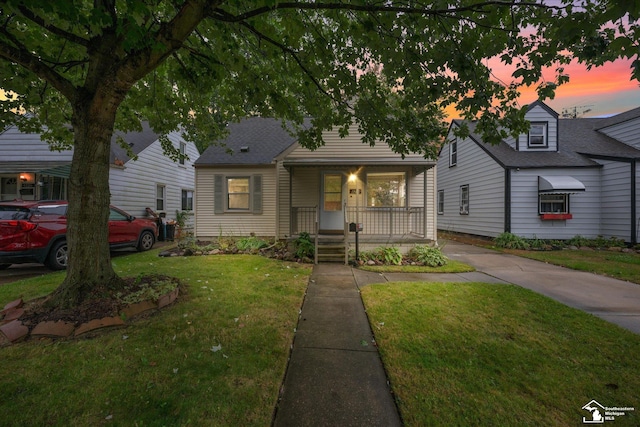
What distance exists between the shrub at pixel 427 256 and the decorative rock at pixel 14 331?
7.60 metres

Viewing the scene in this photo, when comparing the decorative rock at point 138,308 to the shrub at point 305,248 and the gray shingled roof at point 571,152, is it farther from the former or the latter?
the gray shingled roof at point 571,152

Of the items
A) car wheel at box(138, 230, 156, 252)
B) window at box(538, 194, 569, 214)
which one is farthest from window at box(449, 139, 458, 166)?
car wheel at box(138, 230, 156, 252)

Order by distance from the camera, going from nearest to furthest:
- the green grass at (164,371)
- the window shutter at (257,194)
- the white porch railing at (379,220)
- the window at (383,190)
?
the green grass at (164,371) → the white porch railing at (379,220) → the window at (383,190) → the window shutter at (257,194)

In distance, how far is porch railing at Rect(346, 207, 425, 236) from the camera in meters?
9.34

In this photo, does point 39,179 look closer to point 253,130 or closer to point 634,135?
point 253,130

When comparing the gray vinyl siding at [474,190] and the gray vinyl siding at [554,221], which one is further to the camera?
the gray vinyl siding at [474,190]

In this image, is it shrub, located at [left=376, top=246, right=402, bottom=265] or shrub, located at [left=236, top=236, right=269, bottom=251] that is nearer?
shrub, located at [left=376, top=246, right=402, bottom=265]

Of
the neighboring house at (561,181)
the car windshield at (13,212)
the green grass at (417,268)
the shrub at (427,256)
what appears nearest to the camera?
the car windshield at (13,212)

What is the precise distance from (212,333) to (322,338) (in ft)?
4.38

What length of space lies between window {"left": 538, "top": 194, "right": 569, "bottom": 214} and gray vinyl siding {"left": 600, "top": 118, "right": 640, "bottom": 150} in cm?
386

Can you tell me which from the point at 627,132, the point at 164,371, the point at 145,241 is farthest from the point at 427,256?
the point at 627,132

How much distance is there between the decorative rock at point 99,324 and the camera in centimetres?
296

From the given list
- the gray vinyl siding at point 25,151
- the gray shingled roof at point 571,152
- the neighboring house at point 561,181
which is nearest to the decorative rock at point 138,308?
the gray vinyl siding at point 25,151

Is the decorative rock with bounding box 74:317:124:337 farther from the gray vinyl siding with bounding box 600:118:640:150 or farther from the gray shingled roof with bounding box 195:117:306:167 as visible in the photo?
the gray vinyl siding with bounding box 600:118:640:150
